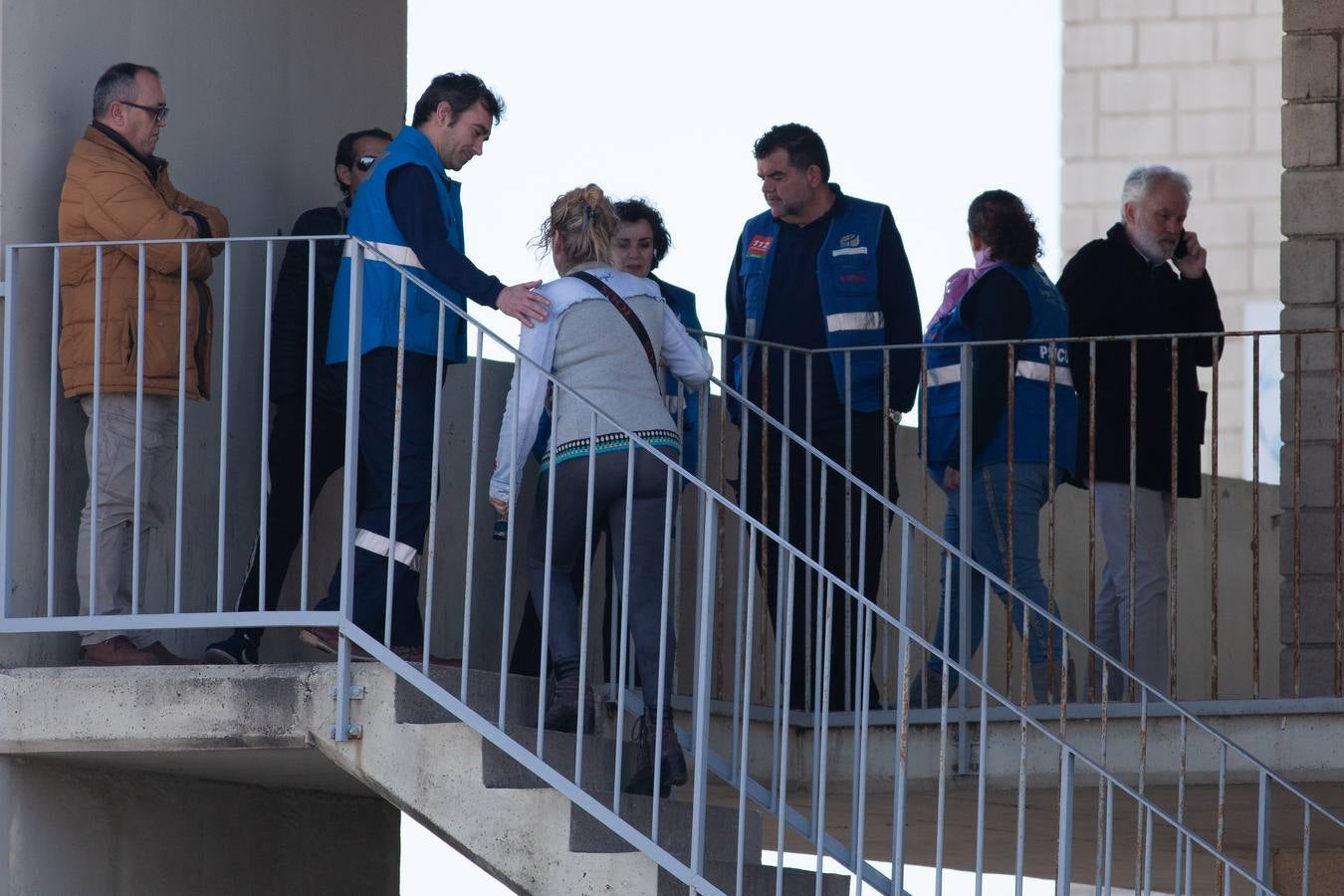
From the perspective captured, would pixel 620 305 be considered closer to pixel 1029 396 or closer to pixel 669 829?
pixel 669 829

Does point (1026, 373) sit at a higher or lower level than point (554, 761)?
higher

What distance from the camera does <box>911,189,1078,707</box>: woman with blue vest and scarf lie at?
7578 millimetres

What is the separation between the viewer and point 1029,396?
7.62 m

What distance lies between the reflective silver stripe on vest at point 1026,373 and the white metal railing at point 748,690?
452 millimetres

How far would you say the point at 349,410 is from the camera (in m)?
5.82

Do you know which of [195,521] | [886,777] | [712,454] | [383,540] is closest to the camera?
[383,540]

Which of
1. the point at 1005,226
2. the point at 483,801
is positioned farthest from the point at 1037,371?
the point at 483,801

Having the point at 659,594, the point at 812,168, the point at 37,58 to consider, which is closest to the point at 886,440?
the point at 812,168

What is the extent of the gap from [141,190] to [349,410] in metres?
0.95

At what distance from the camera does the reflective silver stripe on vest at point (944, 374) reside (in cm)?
773

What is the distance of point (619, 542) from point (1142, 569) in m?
2.23

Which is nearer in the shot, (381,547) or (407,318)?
(381,547)

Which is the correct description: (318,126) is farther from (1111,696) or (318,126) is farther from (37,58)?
(1111,696)

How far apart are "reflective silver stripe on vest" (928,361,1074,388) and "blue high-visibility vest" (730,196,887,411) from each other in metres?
0.21
